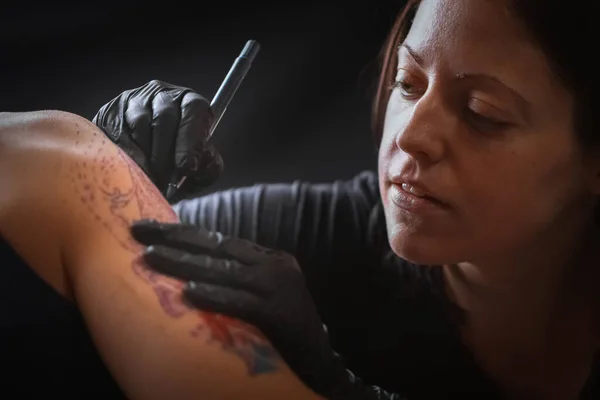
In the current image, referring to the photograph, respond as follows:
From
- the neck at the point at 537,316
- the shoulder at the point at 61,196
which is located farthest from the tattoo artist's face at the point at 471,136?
the shoulder at the point at 61,196

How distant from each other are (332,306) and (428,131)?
7.6 inches

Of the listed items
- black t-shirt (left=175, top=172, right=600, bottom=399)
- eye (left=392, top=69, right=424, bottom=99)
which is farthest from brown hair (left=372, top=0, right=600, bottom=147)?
black t-shirt (left=175, top=172, right=600, bottom=399)

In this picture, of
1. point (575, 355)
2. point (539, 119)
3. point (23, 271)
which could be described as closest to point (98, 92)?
point (23, 271)

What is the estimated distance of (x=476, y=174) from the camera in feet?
2.01

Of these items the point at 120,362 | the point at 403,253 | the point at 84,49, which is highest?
the point at 84,49

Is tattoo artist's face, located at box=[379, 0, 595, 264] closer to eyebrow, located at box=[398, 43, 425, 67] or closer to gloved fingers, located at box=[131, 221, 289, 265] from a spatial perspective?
eyebrow, located at box=[398, 43, 425, 67]

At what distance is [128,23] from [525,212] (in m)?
0.41

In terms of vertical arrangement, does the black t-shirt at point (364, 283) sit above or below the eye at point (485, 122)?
below

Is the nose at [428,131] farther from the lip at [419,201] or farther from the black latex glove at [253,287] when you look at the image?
the black latex glove at [253,287]

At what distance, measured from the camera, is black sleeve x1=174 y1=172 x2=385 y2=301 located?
24.9 inches

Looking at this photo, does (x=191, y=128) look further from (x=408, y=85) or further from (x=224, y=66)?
(x=408, y=85)

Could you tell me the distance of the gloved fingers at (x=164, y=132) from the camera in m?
0.63

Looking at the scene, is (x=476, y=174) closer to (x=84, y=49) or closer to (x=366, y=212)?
(x=366, y=212)

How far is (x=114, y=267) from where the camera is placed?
1.87ft
